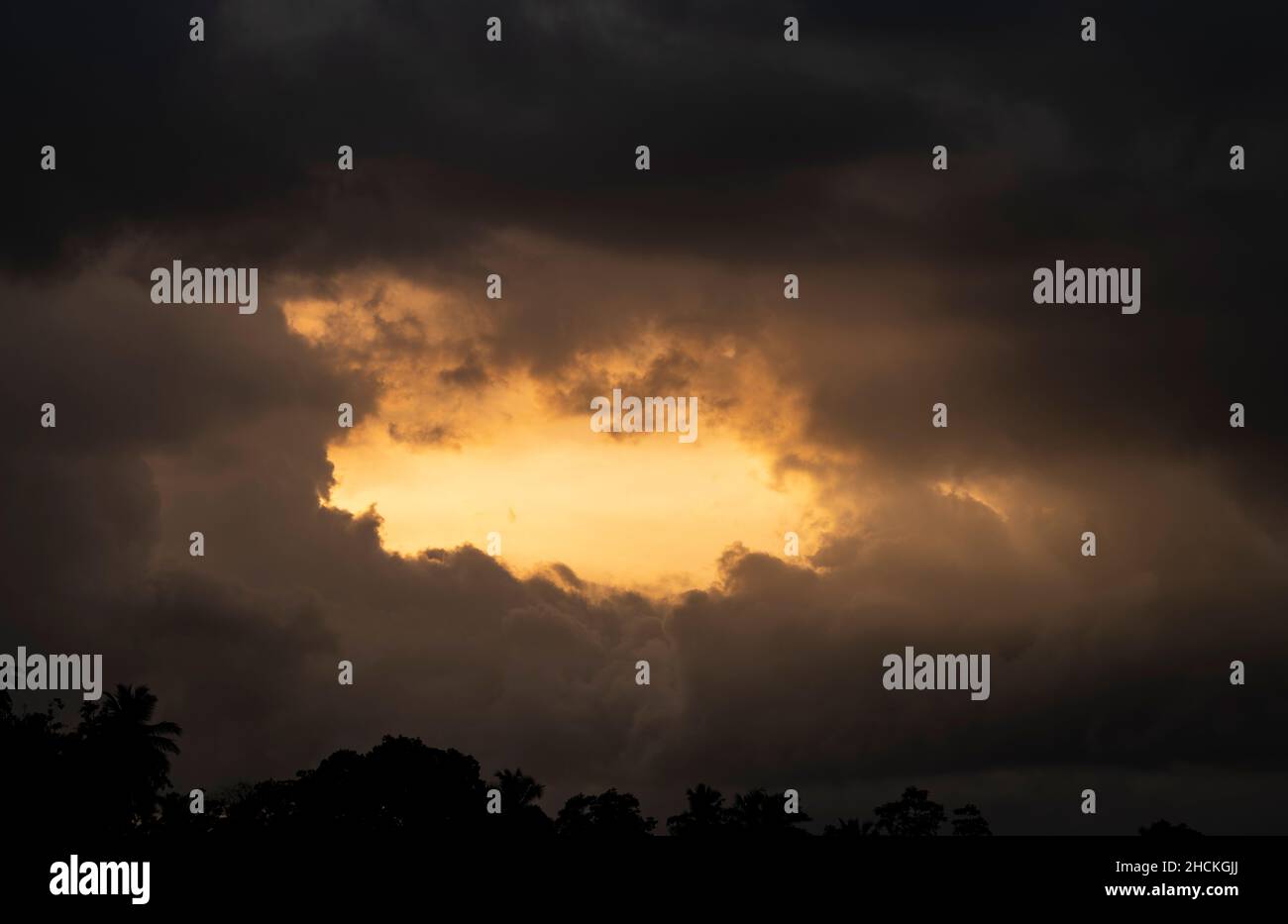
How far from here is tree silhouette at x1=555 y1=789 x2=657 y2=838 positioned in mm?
110000

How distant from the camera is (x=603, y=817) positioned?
4400 inches

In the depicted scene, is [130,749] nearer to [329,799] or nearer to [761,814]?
[329,799]

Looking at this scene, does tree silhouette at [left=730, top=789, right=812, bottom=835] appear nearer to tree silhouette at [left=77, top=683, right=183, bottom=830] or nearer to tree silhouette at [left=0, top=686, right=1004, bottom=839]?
tree silhouette at [left=0, top=686, right=1004, bottom=839]

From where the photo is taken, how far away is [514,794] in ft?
376

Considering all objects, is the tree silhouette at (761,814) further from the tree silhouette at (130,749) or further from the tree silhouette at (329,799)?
the tree silhouette at (130,749)

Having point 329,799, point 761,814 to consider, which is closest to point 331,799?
point 329,799

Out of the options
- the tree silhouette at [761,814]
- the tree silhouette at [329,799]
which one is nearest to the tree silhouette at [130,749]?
the tree silhouette at [329,799]

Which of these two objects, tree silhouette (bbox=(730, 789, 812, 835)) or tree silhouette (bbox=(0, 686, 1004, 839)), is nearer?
tree silhouette (bbox=(0, 686, 1004, 839))

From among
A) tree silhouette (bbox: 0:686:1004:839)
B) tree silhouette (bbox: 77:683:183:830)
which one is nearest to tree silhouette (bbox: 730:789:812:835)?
tree silhouette (bbox: 0:686:1004:839)

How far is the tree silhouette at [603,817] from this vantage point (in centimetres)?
11000
